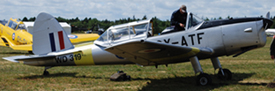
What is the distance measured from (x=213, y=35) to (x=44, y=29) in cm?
550

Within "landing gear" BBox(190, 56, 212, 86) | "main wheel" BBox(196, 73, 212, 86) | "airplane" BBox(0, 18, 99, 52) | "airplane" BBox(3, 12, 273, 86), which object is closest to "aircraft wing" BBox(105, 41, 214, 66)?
"airplane" BBox(3, 12, 273, 86)

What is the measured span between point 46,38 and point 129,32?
10.7 feet

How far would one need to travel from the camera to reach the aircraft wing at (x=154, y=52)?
5.36 metres

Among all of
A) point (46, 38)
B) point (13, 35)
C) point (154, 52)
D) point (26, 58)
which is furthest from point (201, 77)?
point (13, 35)

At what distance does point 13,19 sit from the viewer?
62.7 ft

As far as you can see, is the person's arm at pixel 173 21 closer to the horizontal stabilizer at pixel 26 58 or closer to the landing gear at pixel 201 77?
the landing gear at pixel 201 77

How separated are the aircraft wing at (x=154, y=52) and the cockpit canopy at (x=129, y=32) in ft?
2.62

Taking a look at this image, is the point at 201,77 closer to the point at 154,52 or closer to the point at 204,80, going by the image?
the point at 204,80

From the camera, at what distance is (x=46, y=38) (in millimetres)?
8820

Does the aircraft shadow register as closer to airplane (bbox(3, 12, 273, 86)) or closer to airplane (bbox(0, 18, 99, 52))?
airplane (bbox(3, 12, 273, 86))

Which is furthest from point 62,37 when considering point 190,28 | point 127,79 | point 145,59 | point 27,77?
point 190,28

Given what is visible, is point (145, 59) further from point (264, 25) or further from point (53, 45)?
point (53, 45)

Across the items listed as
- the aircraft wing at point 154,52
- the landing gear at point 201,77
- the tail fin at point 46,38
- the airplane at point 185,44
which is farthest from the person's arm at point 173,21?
the tail fin at point 46,38

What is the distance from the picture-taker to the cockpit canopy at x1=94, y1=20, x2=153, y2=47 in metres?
7.09
